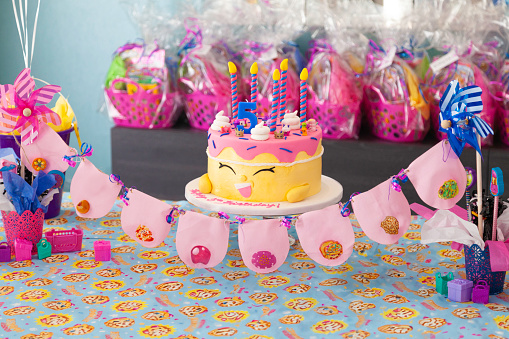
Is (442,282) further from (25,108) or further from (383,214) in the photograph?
(25,108)

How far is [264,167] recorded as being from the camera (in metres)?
1.91

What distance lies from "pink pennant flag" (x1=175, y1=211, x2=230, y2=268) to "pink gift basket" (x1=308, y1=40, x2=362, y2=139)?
1261 mm

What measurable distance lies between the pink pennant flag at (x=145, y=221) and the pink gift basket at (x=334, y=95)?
1247mm

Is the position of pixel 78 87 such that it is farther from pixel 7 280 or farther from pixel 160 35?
pixel 7 280

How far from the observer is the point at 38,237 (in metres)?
1.98

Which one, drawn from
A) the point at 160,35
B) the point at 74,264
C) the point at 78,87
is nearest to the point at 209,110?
the point at 160,35

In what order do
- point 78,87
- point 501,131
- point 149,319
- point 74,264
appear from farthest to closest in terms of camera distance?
point 78,87 < point 501,131 < point 74,264 < point 149,319

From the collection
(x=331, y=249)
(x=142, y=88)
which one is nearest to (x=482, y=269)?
(x=331, y=249)

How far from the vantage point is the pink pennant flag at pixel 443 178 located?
170 cm

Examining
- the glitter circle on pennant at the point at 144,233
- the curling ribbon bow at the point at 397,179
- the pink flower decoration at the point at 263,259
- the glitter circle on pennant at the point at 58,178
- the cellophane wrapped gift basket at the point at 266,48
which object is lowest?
the pink flower decoration at the point at 263,259

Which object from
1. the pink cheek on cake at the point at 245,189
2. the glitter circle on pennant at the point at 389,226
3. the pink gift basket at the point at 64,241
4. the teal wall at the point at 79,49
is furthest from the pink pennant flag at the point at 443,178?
the teal wall at the point at 79,49

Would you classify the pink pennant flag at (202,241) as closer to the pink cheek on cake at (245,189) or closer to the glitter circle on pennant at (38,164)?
the pink cheek on cake at (245,189)

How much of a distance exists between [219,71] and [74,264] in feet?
4.86

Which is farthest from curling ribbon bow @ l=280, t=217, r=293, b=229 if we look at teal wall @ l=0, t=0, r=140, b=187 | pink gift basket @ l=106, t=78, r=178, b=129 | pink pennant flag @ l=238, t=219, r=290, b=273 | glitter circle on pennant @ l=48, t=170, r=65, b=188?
teal wall @ l=0, t=0, r=140, b=187
